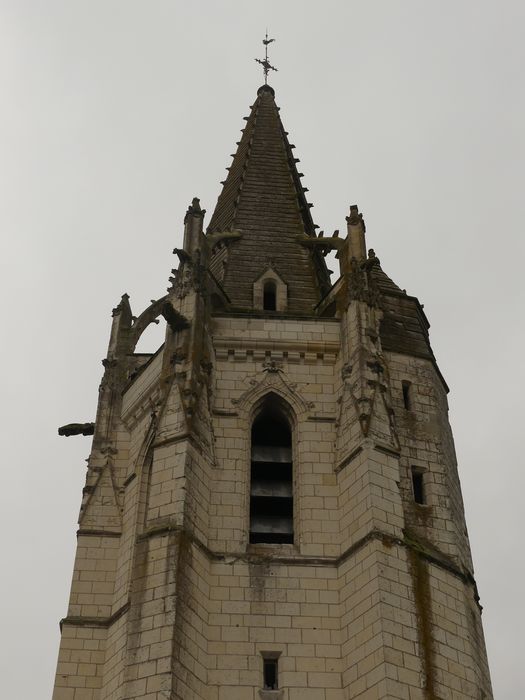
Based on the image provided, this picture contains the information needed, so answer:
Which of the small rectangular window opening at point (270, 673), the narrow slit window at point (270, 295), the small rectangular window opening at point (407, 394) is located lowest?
the small rectangular window opening at point (270, 673)

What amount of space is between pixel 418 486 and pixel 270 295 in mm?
5770

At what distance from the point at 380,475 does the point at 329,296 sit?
17.9 feet

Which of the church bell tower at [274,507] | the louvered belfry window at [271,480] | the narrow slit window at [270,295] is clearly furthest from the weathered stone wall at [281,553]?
the narrow slit window at [270,295]

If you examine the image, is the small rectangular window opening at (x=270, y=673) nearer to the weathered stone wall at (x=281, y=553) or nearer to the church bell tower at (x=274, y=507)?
the church bell tower at (x=274, y=507)

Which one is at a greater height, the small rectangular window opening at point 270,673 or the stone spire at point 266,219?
the stone spire at point 266,219

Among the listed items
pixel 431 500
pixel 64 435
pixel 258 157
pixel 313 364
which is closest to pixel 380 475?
pixel 431 500

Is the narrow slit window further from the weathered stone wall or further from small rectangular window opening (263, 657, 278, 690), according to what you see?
small rectangular window opening (263, 657, 278, 690)

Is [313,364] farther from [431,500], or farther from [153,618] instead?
[153,618]

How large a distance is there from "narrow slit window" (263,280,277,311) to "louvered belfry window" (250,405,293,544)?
147 inches

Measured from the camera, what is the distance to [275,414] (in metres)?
21.9

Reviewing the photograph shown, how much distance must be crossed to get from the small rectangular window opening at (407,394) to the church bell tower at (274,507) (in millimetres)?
25

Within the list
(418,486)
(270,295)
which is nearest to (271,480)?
(418,486)

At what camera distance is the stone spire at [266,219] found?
25.5 meters

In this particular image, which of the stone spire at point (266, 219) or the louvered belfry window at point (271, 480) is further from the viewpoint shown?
the stone spire at point (266, 219)
